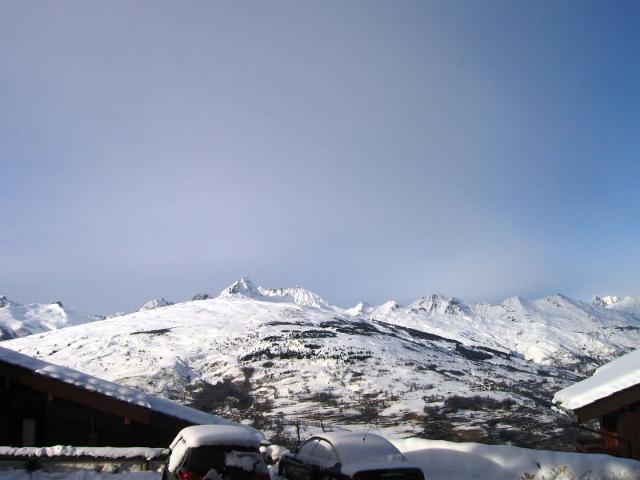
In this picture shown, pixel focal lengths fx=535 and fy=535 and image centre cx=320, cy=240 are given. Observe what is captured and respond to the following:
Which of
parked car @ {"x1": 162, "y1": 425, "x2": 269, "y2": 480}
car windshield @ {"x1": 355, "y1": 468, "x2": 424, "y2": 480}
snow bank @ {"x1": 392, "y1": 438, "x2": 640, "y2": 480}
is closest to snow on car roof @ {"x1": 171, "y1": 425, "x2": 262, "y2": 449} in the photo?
parked car @ {"x1": 162, "y1": 425, "x2": 269, "y2": 480}

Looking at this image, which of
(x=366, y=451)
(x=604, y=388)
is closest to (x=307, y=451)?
(x=366, y=451)

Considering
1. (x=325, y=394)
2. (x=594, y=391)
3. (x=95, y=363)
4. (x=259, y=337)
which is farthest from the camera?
(x=259, y=337)

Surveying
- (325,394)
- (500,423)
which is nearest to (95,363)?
(325,394)

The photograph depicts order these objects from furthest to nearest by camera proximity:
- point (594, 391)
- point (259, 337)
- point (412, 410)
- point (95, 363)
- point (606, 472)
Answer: point (259, 337) → point (95, 363) → point (412, 410) → point (594, 391) → point (606, 472)

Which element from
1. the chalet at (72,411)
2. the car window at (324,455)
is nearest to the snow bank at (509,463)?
the car window at (324,455)

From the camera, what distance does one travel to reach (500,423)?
2820 inches

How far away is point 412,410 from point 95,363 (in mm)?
75157

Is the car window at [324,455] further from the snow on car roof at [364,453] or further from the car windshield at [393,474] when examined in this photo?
the car windshield at [393,474]

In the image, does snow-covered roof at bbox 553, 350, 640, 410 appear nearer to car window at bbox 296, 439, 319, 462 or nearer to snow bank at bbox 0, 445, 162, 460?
car window at bbox 296, 439, 319, 462

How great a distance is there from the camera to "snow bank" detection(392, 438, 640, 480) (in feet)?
38.7

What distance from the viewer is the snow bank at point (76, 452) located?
12.3 metres

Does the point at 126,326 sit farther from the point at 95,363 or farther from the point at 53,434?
the point at 53,434

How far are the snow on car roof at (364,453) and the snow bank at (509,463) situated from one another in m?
2.91

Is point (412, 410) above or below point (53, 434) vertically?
below
